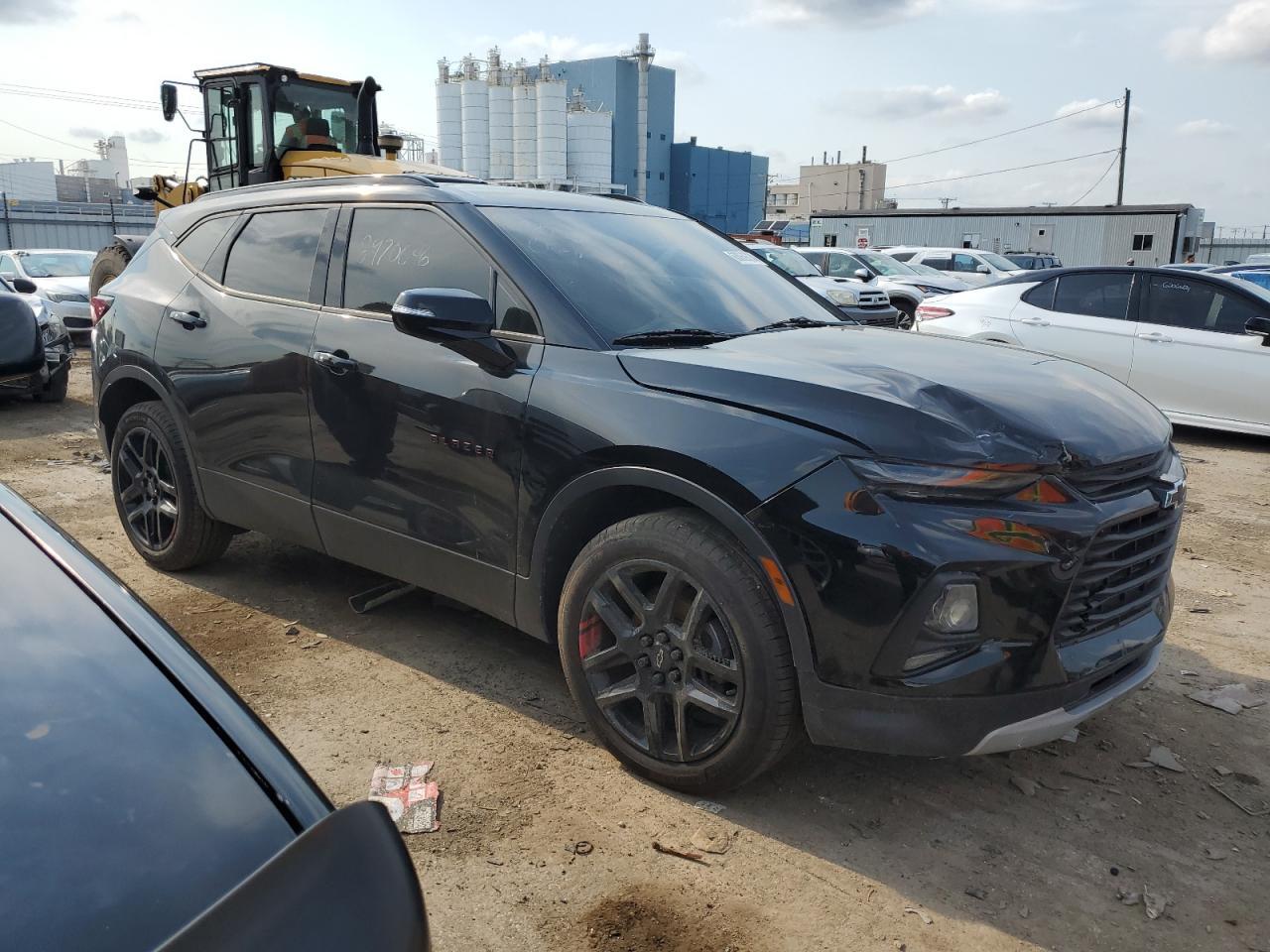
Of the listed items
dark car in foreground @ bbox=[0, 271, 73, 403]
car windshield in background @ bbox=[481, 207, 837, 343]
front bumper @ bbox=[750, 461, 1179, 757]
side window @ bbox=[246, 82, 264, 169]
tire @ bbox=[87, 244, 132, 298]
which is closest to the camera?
front bumper @ bbox=[750, 461, 1179, 757]

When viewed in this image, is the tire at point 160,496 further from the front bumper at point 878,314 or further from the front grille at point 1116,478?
the front bumper at point 878,314

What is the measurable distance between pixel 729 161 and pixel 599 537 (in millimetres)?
72826

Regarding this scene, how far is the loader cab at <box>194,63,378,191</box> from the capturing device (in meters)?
11.5

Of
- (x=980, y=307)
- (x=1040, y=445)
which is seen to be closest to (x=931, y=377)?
(x=1040, y=445)

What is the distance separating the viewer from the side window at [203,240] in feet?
14.7

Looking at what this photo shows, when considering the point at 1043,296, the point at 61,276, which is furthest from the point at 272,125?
the point at 1043,296

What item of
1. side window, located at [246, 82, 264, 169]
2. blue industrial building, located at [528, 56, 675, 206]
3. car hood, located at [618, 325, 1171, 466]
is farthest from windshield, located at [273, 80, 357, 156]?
blue industrial building, located at [528, 56, 675, 206]

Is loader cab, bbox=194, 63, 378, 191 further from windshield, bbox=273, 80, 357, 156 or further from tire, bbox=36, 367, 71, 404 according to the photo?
tire, bbox=36, 367, 71, 404

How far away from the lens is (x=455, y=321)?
3135mm

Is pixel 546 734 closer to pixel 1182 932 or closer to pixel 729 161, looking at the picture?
pixel 1182 932

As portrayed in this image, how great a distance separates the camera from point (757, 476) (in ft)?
8.73

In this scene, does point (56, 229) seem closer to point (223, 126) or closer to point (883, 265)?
point (223, 126)

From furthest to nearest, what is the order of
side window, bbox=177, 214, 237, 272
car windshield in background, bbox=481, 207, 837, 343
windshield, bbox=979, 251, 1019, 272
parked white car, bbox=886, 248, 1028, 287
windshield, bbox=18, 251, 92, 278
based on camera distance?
windshield, bbox=979, 251, 1019, 272 < parked white car, bbox=886, 248, 1028, 287 < windshield, bbox=18, 251, 92, 278 < side window, bbox=177, 214, 237, 272 < car windshield in background, bbox=481, 207, 837, 343

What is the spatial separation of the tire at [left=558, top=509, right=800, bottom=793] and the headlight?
0.42m
